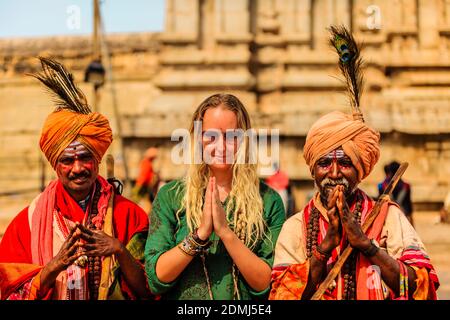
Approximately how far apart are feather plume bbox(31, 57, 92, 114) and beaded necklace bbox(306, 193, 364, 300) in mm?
1373

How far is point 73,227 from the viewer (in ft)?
15.3

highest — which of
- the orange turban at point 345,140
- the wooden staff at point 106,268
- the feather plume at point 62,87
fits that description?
the feather plume at point 62,87

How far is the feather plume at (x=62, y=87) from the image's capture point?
203 inches

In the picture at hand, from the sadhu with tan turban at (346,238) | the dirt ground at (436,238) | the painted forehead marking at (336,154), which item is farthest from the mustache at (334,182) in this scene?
the dirt ground at (436,238)

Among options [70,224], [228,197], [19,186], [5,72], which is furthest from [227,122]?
[5,72]

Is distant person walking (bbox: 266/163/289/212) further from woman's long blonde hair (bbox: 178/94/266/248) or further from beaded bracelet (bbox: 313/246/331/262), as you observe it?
beaded bracelet (bbox: 313/246/331/262)

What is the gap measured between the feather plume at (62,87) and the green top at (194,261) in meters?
0.73

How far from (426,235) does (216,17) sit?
5386 mm

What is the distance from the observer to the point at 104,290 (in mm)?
4805

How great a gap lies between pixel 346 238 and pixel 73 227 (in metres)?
1.29

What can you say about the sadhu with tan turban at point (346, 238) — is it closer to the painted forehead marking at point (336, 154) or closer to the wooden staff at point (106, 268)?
the painted forehead marking at point (336, 154)

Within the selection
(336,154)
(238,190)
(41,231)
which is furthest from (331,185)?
(41,231)

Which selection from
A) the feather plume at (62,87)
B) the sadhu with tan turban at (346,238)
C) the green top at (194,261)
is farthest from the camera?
the feather plume at (62,87)

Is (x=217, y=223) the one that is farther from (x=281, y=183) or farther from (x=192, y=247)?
(x=281, y=183)
